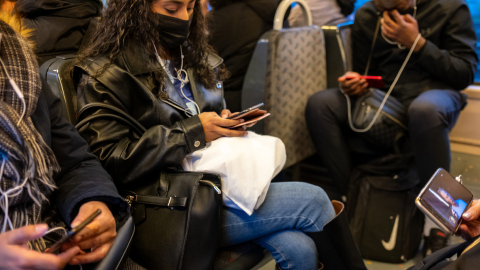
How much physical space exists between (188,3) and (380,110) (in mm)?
1386

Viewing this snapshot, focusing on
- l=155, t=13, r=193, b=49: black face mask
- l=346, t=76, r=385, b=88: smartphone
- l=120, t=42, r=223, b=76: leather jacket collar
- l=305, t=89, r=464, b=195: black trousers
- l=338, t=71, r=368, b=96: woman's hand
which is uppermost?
l=155, t=13, r=193, b=49: black face mask

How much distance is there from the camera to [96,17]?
161 cm

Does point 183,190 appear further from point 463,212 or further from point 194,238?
point 463,212

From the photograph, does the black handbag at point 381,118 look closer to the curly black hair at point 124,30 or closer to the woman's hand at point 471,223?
the woman's hand at point 471,223

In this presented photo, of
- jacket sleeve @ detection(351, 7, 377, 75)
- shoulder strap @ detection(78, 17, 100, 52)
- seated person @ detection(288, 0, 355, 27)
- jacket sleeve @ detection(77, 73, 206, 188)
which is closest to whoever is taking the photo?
jacket sleeve @ detection(77, 73, 206, 188)

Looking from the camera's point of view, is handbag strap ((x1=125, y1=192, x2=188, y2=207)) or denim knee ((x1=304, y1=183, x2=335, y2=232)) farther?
denim knee ((x1=304, y1=183, x2=335, y2=232))

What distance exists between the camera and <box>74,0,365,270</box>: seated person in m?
1.25

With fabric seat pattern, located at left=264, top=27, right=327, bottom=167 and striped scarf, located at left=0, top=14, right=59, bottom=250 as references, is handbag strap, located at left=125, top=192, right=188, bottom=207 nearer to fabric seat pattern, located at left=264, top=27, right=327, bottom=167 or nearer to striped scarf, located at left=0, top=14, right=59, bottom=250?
striped scarf, located at left=0, top=14, right=59, bottom=250

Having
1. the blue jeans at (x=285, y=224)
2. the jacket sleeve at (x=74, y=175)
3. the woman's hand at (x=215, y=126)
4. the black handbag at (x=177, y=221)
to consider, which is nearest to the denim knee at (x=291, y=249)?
the blue jeans at (x=285, y=224)

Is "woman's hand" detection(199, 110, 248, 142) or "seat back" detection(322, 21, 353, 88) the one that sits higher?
"woman's hand" detection(199, 110, 248, 142)

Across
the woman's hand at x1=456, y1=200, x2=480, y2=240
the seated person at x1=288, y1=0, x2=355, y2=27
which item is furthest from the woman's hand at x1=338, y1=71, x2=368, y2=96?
the woman's hand at x1=456, y1=200, x2=480, y2=240

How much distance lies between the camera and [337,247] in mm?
1400

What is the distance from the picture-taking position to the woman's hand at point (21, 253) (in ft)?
2.40

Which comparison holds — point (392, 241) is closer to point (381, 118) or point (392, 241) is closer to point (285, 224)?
point (381, 118)
